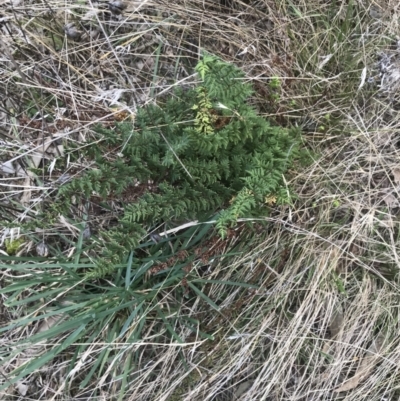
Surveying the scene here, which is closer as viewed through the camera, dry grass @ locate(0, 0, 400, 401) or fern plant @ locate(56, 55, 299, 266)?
fern plant @ locate(56, 55, 299, 266)

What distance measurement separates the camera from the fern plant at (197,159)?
167 cm

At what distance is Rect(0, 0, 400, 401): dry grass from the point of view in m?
2.02

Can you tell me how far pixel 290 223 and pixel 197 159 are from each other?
52 cm

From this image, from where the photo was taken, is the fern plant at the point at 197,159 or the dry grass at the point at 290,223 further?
the dry grass at the point at 290,223

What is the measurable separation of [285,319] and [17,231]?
1.21 m

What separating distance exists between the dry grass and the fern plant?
0.23m

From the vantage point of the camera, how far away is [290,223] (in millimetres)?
2047

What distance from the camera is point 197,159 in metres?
1.78

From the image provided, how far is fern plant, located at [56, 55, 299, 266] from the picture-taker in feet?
5.47

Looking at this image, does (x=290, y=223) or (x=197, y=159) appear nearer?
(x=197, y=159)

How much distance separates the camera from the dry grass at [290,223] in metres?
2.02

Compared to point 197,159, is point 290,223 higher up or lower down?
lower down

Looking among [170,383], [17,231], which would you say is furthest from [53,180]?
[170,383]

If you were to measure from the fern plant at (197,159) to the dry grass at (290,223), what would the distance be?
226mm
